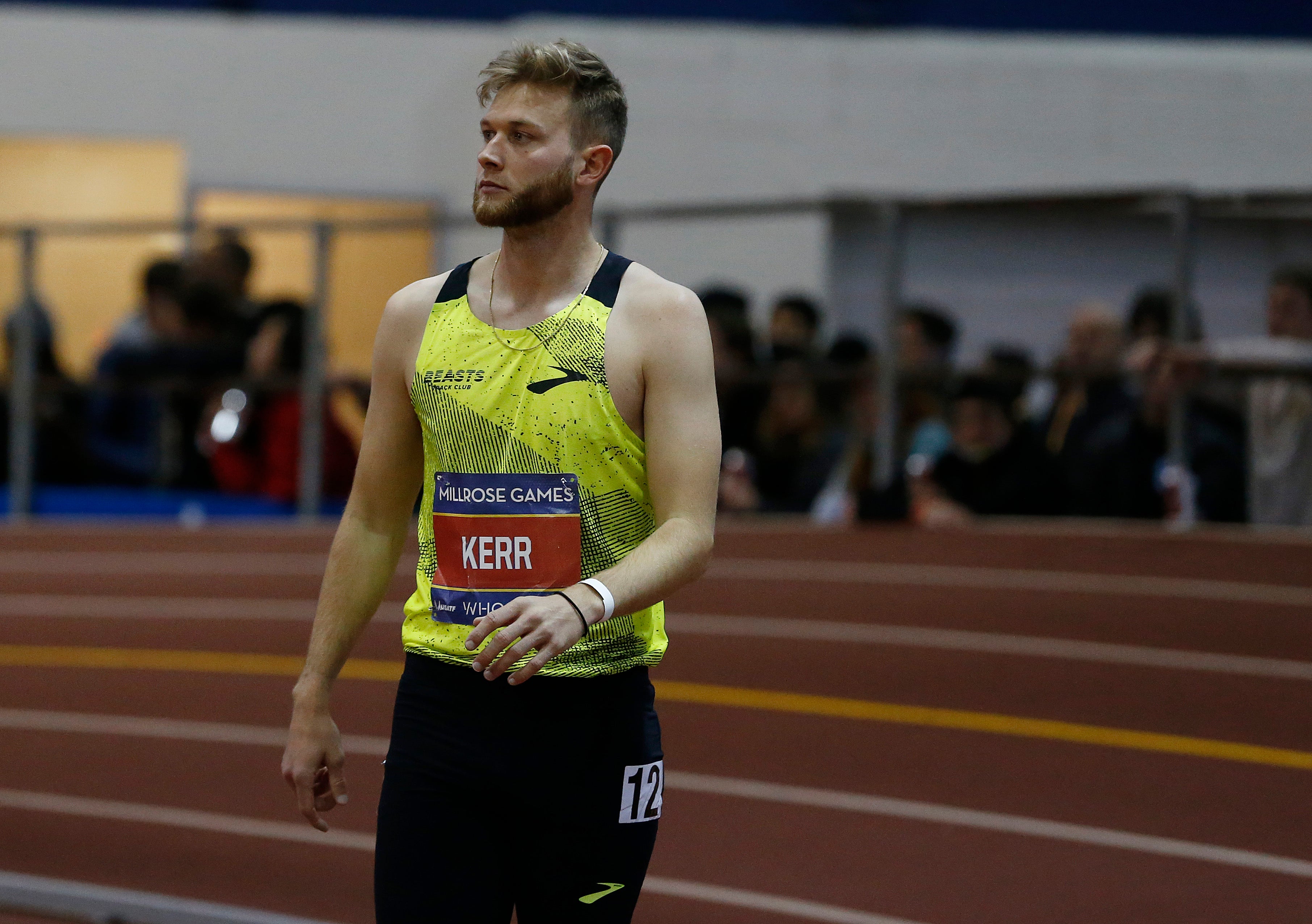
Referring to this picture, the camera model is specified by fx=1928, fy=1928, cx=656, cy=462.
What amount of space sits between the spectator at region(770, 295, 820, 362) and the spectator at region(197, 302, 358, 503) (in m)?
2.37

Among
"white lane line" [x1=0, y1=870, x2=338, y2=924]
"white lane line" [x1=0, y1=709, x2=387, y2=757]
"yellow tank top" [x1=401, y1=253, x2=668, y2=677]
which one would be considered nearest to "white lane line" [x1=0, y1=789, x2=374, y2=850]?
"white lane line" [x1=0, y1=870, x2=338, y2=924]

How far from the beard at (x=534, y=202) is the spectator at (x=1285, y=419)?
5608 mm

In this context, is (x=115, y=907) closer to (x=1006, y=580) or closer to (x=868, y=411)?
(x=1006, y=580)

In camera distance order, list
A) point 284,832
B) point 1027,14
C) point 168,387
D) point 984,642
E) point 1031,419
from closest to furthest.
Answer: point 284,832 → point 984,642 → point 1031,419 → point 168,387 → point 1027,14

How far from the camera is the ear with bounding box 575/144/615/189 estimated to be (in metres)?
2.64

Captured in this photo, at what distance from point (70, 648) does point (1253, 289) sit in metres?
5.02

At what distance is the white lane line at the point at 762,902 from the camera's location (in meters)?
4.41

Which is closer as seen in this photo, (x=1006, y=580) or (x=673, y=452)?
(x=673, y=452)

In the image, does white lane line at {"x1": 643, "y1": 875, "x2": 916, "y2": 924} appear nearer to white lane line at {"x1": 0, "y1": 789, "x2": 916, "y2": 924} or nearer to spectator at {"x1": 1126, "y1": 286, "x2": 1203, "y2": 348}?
white lane line at {"x1": 0, "y1": 789, "x2": 916, "y2": 924}

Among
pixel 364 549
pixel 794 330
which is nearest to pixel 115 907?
pixel 364 549

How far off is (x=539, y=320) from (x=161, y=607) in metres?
6.36

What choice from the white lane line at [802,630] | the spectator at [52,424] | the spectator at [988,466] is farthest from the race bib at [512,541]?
the spectator at [52,424]

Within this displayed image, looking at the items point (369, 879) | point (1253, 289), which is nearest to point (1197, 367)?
point (1253, 289)

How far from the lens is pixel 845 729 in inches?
243
